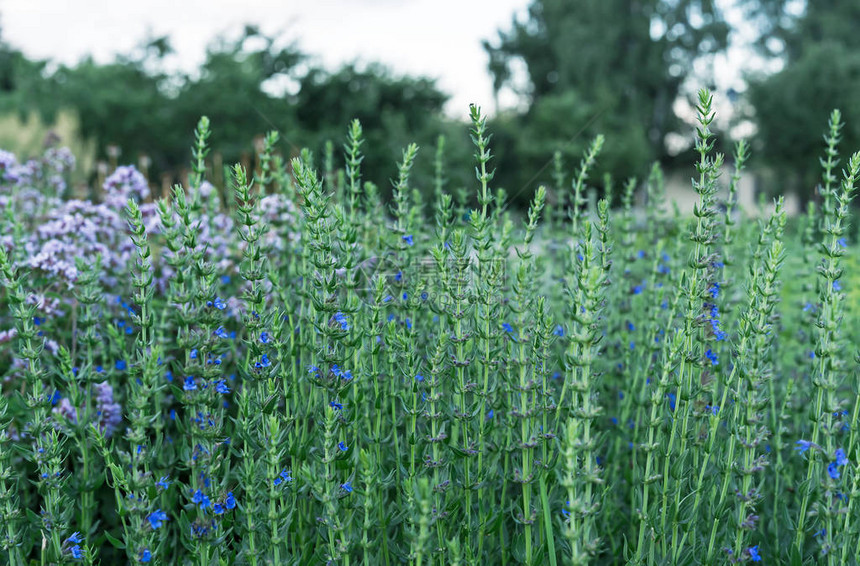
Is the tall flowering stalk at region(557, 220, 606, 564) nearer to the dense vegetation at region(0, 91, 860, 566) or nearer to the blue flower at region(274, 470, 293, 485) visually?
the dense vegetation at region(0, 91, 860, 566)

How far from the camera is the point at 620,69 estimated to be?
33.2 meters

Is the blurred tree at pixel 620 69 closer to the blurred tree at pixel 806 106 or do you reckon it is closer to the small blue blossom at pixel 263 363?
the blurred tree at pixel 806 106

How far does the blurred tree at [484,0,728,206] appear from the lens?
103ft

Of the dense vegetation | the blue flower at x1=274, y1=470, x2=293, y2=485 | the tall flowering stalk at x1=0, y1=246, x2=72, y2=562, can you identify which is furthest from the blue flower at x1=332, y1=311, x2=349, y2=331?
the tall flowering stalk at x1=0, y1=246, x2=72, y2=562

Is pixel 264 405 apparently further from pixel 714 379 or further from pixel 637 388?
pixel 637 388

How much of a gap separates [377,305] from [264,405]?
0.48 meters

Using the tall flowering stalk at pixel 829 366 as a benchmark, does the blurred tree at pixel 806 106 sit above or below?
above

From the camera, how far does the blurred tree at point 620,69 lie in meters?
31.4

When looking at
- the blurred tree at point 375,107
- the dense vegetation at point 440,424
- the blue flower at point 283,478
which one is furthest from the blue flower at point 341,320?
the blurred tree at point 375,107

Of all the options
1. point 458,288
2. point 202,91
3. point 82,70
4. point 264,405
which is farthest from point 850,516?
point 82,70

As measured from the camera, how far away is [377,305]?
2.38 m

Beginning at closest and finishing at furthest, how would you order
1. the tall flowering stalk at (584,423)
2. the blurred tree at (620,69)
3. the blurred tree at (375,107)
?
the tall flowering stalk at (584,423), the blurred tree at (375,107), the blurred tree at (620,69)

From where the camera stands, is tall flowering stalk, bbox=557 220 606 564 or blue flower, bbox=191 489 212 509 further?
blue flower, bbox=191 489 212 509

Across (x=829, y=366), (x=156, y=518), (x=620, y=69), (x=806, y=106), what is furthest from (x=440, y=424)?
(x=620, y=69)
